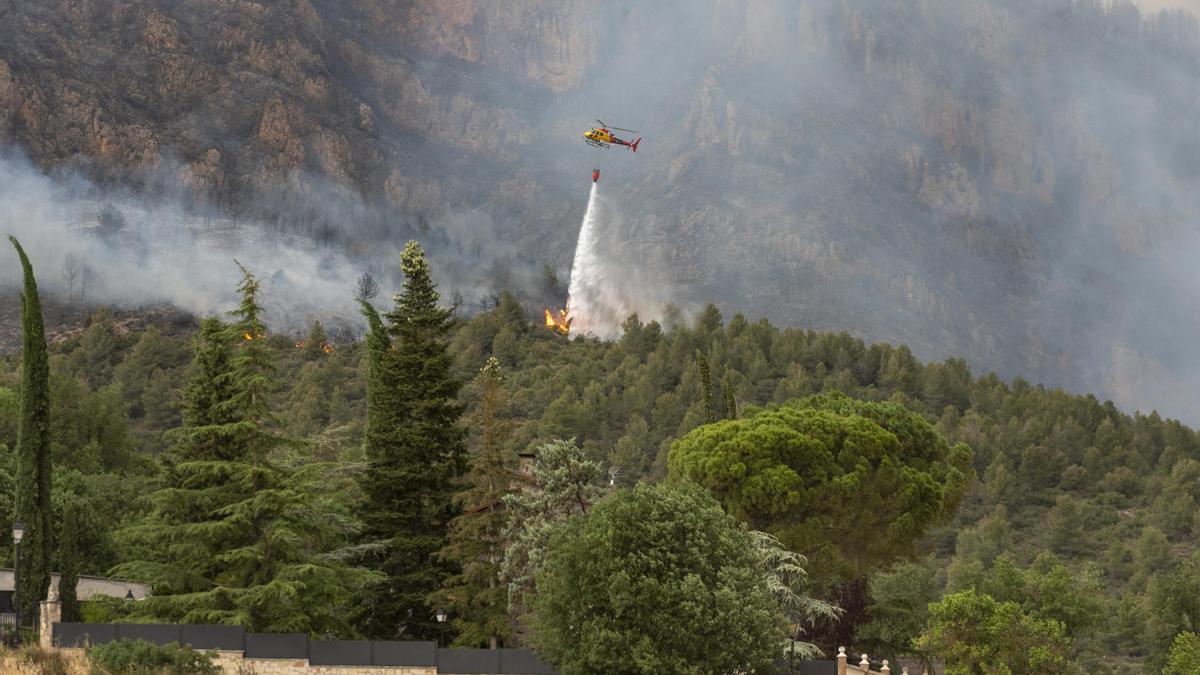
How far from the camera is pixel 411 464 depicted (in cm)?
4647

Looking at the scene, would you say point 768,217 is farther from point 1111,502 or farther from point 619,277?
point 1111,502

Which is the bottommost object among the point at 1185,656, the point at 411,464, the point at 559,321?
the point at 1185,656

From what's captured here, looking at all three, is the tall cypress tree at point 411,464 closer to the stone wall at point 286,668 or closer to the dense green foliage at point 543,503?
the dense green foliage at point 543,503

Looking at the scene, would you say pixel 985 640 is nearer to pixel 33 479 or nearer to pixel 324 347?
pixel 33 479

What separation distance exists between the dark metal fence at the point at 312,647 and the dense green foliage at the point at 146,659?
938 millimetres

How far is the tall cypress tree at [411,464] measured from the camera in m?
44.7

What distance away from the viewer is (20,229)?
432 feet

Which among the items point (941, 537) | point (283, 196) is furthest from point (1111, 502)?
point (283, 196)

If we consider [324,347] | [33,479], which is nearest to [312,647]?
[33,479]

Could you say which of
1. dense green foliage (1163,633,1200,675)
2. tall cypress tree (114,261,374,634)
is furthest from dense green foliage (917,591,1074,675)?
tall cypress tree (114,261,374,634)

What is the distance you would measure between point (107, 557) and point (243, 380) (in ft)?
51.9

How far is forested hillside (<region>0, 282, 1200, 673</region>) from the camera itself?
62812 millimetres

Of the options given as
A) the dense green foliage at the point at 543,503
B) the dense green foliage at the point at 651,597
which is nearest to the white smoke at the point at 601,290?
the dense green foliage at the point at 543,503

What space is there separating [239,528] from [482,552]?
738 centimetres
